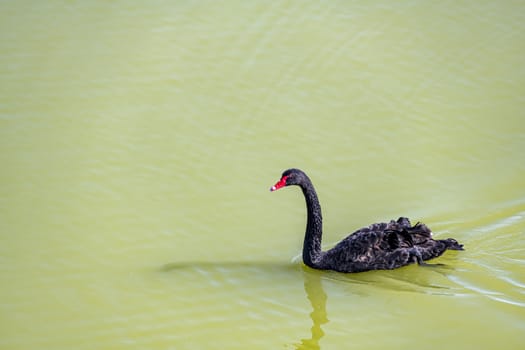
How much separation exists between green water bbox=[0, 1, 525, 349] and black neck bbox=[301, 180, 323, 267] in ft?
0.36

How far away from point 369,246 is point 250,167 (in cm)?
150

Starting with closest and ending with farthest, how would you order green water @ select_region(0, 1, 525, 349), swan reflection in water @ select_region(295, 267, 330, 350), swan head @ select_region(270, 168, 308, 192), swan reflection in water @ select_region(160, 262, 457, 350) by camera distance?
1. swan reflection in water @ select_region(295, 267, 330, 350)
2. green water @ select_region(0, 1, 525, 349)
3. swan reflection in water @ select_region(160, 262, 457, 350)
4. swan head @ select_region(270, 168, 308, 192)

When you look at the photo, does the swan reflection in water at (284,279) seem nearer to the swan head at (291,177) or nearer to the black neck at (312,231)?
the black neck at (312,231)

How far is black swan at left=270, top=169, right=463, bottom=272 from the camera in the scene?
6680 millimetres

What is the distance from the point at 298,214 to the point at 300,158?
2.28 feet

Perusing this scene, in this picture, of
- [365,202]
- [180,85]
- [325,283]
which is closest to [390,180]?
[365,202]

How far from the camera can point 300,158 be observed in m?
7.92

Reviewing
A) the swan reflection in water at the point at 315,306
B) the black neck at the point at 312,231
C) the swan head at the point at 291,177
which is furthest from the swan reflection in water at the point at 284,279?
the swan head at the point at 291,177

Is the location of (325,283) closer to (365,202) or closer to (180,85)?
(365,202)

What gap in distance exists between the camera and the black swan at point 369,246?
6680 mm

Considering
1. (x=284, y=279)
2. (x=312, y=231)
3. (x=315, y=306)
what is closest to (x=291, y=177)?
(x=312, y=231)

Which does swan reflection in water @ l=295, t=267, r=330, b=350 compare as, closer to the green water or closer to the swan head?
the green water

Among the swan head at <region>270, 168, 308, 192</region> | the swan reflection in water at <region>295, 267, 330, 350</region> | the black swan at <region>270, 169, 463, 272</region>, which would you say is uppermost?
the swan head at <region>270, 168, 308, 192</region>

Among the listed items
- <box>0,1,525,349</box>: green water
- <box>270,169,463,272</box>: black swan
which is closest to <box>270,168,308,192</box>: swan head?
<box>270,169,463,272</box>: black swan
